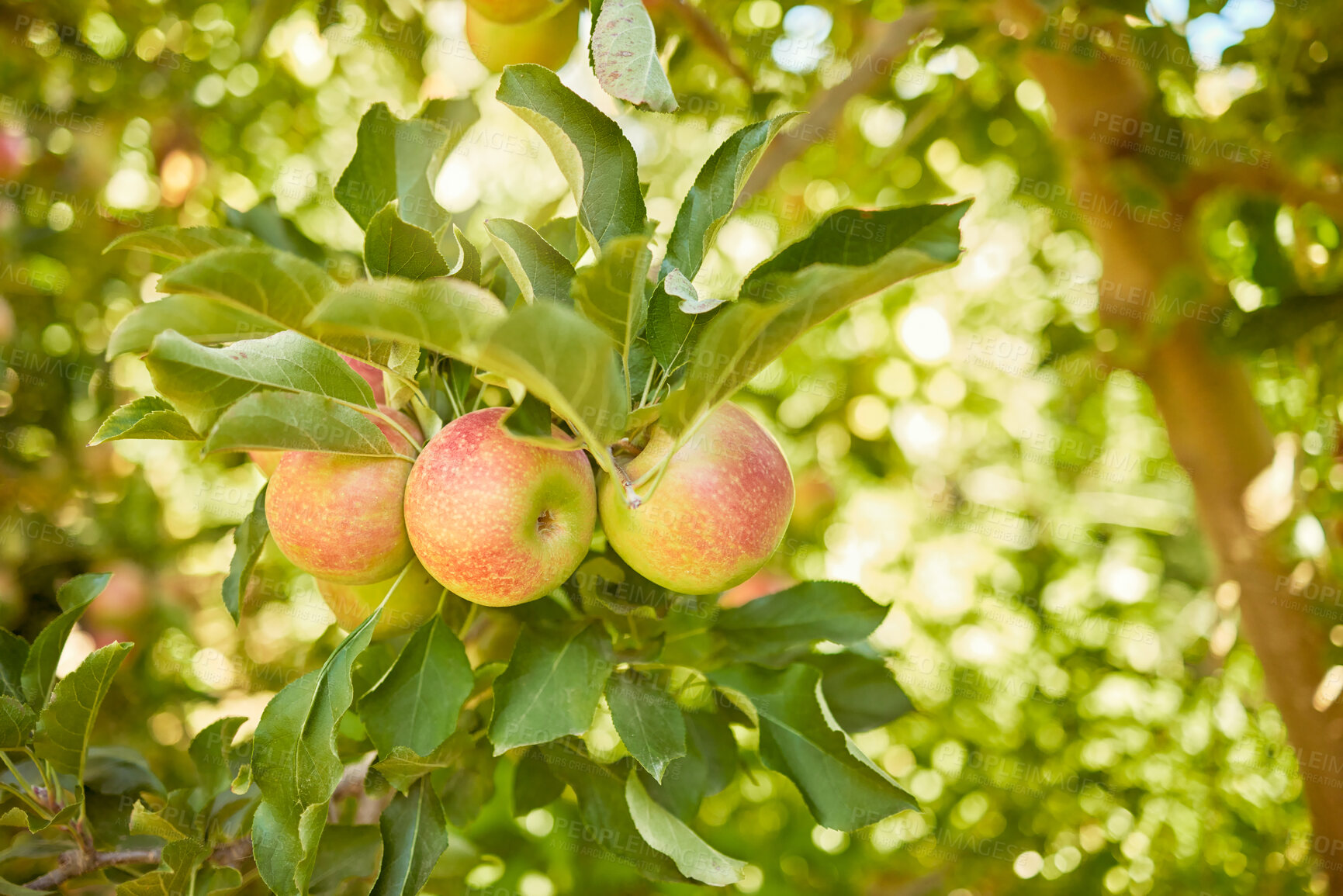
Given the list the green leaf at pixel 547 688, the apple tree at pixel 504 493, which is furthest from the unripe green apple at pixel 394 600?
the green leaf at pixel 547 688

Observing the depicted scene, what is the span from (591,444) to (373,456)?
0.62ft

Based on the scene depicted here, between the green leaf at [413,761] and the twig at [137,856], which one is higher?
the green leaf at [413,761]

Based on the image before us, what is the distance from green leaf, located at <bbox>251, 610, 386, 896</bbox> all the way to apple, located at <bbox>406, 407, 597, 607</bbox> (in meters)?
0.09

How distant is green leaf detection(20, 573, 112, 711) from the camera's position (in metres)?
0.82

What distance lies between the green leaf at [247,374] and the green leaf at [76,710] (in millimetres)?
264

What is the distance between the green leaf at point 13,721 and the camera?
76cm

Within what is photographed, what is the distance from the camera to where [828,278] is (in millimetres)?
467

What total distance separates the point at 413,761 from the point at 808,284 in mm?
437

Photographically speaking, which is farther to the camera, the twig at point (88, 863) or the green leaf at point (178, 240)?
the twig at point (88, 863)

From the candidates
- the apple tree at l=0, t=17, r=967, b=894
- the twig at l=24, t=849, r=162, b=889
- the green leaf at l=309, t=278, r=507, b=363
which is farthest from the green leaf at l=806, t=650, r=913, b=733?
the twig at l=24, t=849, r=162, b=889

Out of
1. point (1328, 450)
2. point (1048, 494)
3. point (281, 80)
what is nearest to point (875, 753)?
point (1048, 494)

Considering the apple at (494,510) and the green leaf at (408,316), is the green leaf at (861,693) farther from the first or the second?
the green leaf at (408,316)

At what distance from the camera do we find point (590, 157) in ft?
2.13

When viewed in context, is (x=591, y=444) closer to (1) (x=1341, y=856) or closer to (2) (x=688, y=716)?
(2) (x=688, y=716)
